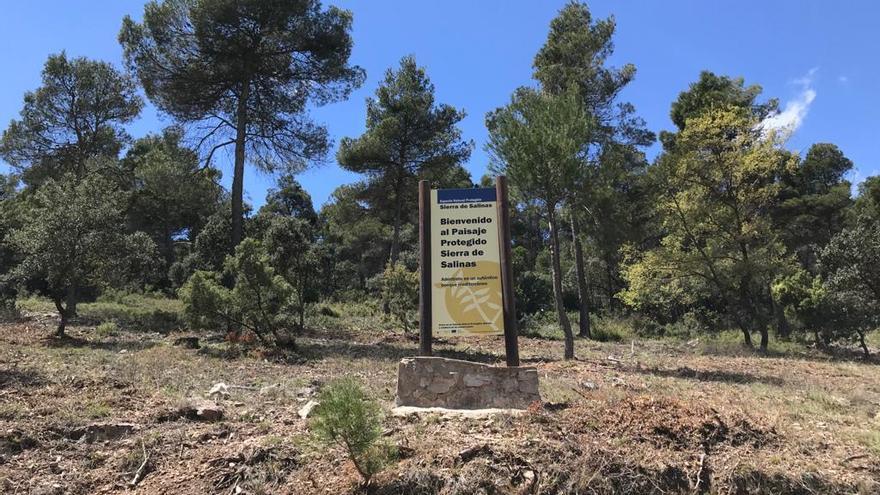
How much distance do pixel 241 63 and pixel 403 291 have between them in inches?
361

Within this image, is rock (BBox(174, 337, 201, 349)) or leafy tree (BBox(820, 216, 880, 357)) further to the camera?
leafy tree (BBox(820, 216, 880, 357))

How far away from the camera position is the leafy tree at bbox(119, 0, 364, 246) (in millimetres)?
18859

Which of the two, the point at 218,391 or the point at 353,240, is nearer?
the point at 218,391

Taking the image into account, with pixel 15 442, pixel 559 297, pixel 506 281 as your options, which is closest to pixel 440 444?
pixel 506 281

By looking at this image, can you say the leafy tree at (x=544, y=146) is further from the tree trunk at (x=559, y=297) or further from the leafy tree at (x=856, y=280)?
the leafy tree at (x=856, y=280)

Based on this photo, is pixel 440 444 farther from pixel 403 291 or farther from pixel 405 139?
pixel 405 139

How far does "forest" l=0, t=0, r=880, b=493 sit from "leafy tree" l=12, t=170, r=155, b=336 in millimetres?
46

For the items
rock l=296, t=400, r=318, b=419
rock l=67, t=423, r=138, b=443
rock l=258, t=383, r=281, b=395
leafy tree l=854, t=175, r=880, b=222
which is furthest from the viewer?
leafy tree l=854, t=175, r=880, b=222

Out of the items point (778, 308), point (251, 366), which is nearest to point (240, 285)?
point (251, 366)

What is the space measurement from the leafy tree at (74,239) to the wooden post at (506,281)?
32.7 feet

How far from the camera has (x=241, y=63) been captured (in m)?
18.9

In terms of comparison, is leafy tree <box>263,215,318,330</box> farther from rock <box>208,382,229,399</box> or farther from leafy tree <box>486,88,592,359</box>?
rock <box>208,382,229,399</box>

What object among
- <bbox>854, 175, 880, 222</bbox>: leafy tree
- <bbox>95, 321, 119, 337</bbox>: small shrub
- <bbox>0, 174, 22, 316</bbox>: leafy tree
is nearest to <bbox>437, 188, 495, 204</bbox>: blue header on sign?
<bbox>95, 321, 119, 337</bbox>: small shrub

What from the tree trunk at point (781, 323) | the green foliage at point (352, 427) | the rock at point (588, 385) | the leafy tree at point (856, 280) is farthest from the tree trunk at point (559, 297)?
the tree trunk at point (781, 323)
